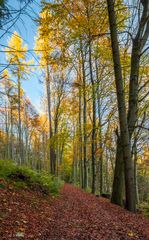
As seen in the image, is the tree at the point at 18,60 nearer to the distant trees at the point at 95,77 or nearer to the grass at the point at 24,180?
the distant trees at the point at 95,77

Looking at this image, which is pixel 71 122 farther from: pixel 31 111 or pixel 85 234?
pixel 85 234

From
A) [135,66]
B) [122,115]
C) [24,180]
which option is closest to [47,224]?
[24,180]

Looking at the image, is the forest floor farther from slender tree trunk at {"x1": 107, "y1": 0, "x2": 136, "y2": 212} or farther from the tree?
the tree

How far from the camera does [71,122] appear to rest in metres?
22.5

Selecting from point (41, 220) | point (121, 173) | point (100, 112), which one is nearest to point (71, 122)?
point (100, 112)

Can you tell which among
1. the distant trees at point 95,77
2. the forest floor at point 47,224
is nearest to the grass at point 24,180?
the forest floor at point 47,224

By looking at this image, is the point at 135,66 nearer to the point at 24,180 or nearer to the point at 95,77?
the point at 24,180

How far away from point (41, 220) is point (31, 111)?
1055 inches

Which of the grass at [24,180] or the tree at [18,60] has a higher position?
the tree at [18,60]

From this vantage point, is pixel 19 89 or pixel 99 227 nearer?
pixel 99 227

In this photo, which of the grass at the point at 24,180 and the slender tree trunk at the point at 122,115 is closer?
the slender tree trunk at the point at 122,115

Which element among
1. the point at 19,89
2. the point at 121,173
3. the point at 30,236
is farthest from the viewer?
the point at 19,89

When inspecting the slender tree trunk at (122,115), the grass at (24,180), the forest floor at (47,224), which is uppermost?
the slender tree trunk at (122,115)

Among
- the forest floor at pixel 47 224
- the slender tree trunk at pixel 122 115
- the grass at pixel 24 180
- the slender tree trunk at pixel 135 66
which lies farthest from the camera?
the slender tree trunk at pixel 135 66
